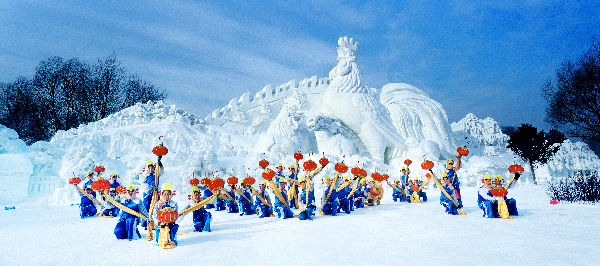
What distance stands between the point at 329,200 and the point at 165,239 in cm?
310

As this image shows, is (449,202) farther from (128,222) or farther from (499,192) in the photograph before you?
(128,222)

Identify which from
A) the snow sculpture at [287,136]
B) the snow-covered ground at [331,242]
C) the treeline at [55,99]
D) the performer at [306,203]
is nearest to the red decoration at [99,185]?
the snow-covered ground at [331,242]

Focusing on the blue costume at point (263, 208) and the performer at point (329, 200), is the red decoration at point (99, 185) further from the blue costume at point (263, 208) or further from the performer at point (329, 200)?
the performer at point (329, 200)

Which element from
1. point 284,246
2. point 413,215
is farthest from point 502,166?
point 284,246

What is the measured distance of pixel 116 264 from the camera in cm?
290

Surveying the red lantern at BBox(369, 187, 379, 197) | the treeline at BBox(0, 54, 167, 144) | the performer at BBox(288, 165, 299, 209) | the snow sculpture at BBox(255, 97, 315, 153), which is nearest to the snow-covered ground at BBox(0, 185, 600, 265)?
the performer at BBox(288, 165, 299, 209)

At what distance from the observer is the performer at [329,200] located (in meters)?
5.84

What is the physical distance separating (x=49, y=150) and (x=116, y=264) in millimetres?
7331

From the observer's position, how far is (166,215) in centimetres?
339

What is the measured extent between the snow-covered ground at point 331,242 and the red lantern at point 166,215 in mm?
289

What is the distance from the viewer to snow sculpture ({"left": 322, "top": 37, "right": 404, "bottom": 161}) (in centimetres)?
1138

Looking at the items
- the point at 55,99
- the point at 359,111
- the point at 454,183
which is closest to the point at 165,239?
the point at 454,183

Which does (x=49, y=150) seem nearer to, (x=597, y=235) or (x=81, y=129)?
(x=81, y=129)

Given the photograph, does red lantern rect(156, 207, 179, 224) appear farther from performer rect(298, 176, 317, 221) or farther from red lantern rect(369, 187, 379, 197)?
red lantern rect(369, 187, 379, 197)
